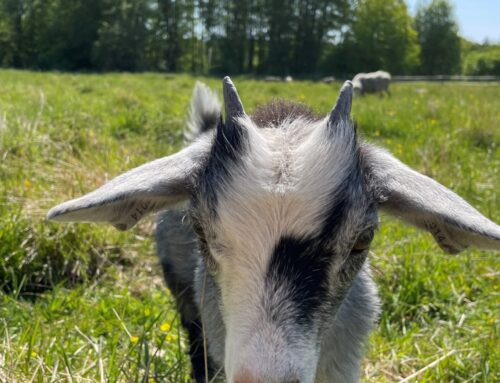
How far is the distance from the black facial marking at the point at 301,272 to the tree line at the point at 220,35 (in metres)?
46.2

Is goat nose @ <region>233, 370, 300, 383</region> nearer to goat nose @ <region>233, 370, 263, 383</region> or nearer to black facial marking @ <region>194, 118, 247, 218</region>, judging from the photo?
goat nose @ <region>233, 370, 263, 383</region>

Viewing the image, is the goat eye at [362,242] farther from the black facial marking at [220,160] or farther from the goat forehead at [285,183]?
the black facial marking at [220,160]

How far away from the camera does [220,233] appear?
1813 millimetres

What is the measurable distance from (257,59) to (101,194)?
172 ft

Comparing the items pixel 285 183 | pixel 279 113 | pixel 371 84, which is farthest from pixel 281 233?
pixel 371 84

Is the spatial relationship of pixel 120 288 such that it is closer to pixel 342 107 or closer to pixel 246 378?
pixel 342 107

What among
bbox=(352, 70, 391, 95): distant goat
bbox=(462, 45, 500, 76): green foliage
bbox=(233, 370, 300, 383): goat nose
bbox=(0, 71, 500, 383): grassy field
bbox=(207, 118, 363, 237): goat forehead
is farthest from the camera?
bbox=(462, 45, 500, 76): green foliage

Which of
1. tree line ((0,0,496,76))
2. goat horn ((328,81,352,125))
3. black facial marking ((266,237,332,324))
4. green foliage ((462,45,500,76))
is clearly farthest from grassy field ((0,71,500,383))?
green foliage ((462,45,500,76))

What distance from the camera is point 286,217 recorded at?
171cm

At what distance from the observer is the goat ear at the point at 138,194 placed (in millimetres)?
1966

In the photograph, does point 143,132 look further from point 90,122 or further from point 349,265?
point 349,265

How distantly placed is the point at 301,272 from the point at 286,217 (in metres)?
0.18

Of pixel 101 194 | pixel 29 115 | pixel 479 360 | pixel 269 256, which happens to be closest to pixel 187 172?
pixel 101 194

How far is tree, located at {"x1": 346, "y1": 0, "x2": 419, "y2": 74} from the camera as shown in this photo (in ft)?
157
